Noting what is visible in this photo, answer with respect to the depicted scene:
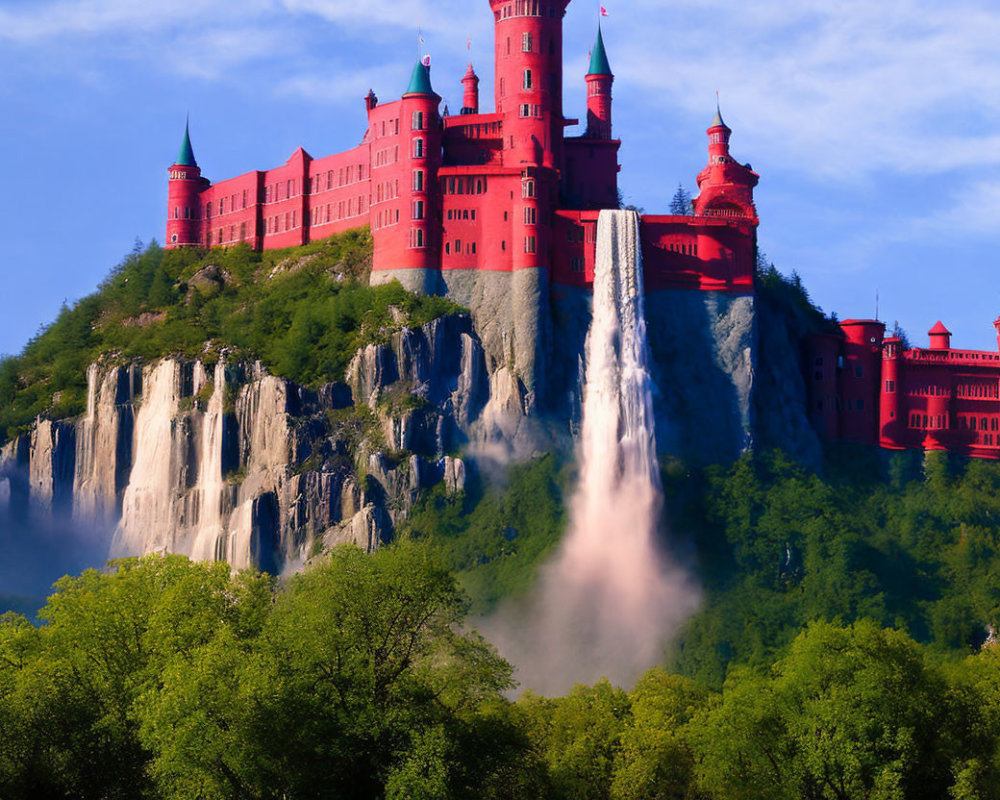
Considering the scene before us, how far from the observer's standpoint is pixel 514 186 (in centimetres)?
16238

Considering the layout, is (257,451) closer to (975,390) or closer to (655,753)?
(975,390)

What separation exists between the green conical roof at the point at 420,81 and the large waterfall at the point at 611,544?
1601cm

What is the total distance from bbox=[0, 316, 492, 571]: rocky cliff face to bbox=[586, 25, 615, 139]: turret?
71.5 feet

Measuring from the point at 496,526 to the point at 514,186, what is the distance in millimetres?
25049

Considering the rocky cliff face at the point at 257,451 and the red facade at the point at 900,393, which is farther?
the red facade at the point at 900,393

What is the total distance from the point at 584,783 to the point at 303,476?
52.5 meters

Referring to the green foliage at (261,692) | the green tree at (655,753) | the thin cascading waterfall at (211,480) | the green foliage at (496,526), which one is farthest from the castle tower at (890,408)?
the green foliage at (261,692)

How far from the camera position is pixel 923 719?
107 metres

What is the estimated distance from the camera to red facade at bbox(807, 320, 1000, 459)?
563ft

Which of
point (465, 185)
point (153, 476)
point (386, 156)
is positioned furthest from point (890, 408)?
point (153, 476)

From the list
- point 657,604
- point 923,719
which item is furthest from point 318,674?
point 657,604

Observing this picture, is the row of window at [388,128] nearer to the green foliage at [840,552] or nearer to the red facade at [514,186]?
the red facade at [514,186]

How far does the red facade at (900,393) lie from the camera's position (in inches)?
6762

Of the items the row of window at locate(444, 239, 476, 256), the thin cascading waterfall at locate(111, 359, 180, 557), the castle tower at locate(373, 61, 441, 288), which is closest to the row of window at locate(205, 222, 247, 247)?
the thin cascading waterfall at locate(111, 359, 180, 557)
